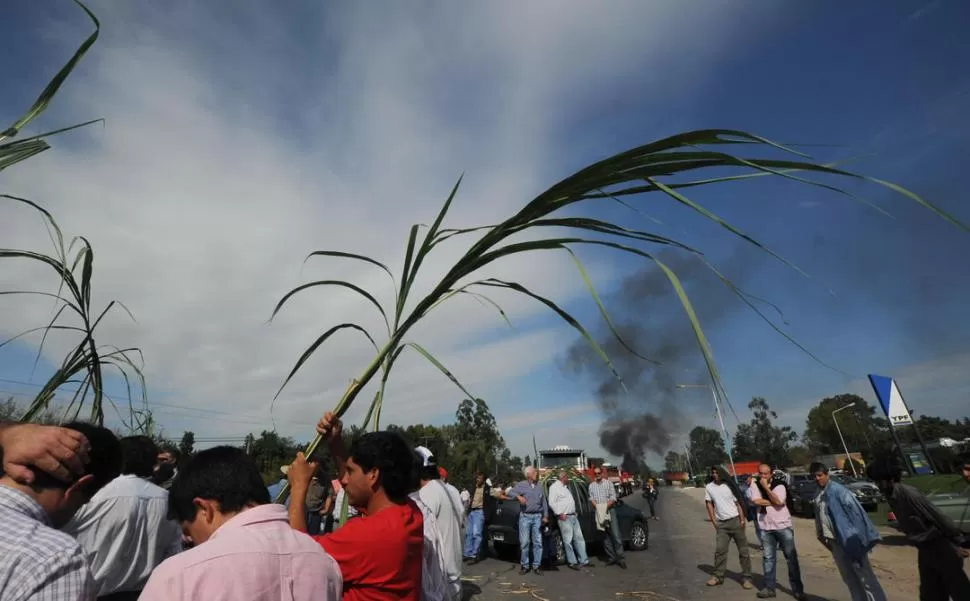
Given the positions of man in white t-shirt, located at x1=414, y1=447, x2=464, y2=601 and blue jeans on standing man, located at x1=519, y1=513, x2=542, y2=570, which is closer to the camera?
man in white t-shirt, located at x1=414, y1=447, x2=464, y2=601

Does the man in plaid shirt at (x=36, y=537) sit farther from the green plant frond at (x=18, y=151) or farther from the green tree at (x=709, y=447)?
the green tree at (x=709, y=447)

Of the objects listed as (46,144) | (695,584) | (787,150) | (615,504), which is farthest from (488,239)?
(615,504)

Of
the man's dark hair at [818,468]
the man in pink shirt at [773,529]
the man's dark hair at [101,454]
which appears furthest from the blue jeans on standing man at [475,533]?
the man's dark hair at [101,454]

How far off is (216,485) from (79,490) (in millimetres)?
600

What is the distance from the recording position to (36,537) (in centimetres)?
137

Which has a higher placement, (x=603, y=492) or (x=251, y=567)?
(x=603, y=492)

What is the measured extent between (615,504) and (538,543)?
2262mm

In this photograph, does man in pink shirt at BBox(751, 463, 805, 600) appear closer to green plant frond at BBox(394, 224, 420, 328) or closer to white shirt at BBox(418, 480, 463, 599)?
white shirt at BBox(418, 480, 463, 599)

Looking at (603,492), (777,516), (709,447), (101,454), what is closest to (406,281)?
(101,454)

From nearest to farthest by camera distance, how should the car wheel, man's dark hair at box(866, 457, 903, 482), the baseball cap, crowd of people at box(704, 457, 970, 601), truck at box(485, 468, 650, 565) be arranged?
the baseball cap → crowd of people at box(704, 457, 970, 601) → man's dark hair at box(866, 457, 903, 482) → truck at box(485, 468, 650, 565) → the car wheel

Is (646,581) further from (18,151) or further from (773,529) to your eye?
(18,151)

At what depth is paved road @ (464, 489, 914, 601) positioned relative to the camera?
8211 millimetres

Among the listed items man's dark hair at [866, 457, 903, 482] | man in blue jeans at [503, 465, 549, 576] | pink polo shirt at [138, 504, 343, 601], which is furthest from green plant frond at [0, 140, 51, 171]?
man in blue jeans at [503, 465, 549, 576]

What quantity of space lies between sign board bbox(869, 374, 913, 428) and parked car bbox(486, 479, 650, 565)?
19.2 ft
